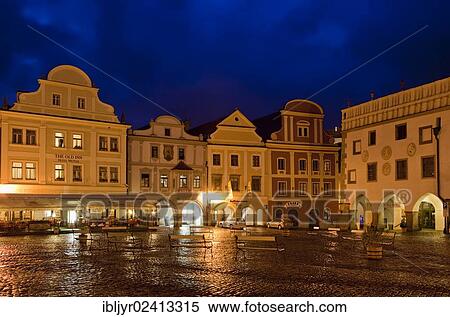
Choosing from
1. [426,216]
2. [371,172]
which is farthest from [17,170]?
[426,216]

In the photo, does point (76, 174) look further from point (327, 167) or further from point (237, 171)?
point (327, 167)

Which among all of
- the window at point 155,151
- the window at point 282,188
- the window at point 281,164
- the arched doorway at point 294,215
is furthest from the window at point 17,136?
the arched doorway at point 294,215

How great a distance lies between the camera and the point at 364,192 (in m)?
35.8

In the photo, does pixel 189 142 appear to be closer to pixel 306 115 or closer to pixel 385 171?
pixel 306 115

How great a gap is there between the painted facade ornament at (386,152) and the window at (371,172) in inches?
37.8

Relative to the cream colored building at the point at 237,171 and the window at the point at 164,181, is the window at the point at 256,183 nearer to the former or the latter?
the cream colored building at the point at 237,171

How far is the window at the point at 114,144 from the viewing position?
39.4m

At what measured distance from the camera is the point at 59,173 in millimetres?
37094

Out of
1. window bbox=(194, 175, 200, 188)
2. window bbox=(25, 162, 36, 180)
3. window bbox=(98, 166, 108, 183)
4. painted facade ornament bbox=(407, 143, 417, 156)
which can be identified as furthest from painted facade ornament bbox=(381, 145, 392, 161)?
window bbox=(25, 162, 36, 180)

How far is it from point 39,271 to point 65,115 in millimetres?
24949
